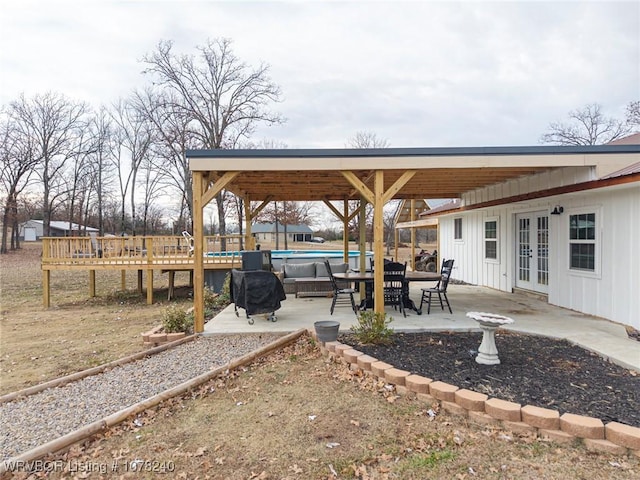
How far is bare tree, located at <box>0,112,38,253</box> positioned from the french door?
2864 cm

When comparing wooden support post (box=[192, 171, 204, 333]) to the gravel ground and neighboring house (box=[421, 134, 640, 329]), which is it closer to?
the gravel ground

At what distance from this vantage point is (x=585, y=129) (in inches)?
1039

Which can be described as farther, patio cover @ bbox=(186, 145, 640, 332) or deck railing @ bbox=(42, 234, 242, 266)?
deck railing @ bbox=(42, 234, 242, 266)

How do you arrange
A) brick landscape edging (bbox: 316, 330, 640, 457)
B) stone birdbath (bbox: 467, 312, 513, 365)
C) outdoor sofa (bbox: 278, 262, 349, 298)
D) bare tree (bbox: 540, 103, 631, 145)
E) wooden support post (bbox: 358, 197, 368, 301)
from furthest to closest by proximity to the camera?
bare tree (bbox: 540, 103, 631, 145) → outdoor sofa (bbox: 278, 262, 349, 298) → wooden support post (bbox: 358, 197, 368, 301) → stone birdbath (bbox: 467, 312, 513, 365) → brick landscape edging (bbox: 316, 330, 640, 457)

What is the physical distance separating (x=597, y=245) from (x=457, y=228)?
20.0 ft

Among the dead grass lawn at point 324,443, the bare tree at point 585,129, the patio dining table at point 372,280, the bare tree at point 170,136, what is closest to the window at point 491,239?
the patio dining table at point 372,280

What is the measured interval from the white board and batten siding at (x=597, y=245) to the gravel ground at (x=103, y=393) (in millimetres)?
5203

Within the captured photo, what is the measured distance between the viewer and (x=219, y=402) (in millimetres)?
3564

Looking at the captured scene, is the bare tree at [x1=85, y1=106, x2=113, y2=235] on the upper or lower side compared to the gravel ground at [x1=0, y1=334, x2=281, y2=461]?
upper

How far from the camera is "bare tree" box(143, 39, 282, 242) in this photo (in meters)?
20.9

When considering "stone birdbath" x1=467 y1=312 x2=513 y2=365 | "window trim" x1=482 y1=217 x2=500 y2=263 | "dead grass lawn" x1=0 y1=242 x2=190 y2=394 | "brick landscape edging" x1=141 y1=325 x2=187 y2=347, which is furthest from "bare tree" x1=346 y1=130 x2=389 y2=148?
"stone birdbath" x1=467 y1=312 x2=513 y2=365

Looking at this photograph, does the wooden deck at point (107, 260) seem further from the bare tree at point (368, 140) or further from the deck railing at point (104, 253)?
the bare tree at point (368, 140)

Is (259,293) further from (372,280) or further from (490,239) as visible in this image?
(490,239)

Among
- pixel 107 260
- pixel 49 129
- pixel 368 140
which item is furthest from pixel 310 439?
pixel 49 129
